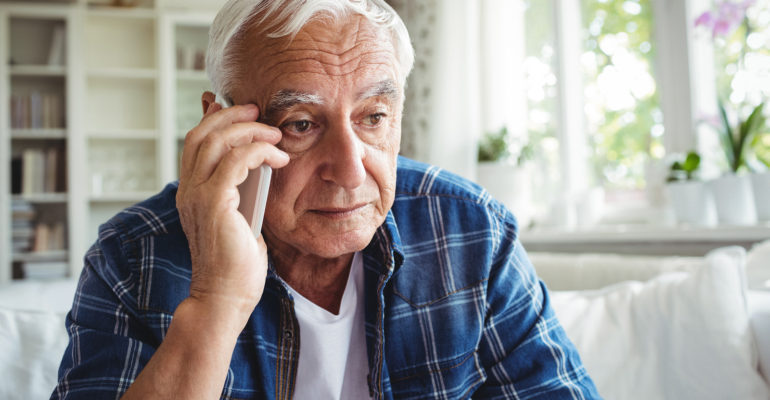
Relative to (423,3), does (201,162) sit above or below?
below

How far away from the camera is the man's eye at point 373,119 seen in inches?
38.1

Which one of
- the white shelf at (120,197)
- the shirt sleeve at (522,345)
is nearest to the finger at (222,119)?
the shirt sleeve at (522,345)

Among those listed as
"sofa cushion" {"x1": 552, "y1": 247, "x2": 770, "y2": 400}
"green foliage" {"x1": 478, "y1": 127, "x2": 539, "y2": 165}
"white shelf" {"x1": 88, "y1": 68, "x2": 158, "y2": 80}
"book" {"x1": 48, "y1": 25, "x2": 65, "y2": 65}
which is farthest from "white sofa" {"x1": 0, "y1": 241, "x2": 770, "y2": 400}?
"book" {"x1": 48, "y1": 25, "x2": 65, "y2": 65}

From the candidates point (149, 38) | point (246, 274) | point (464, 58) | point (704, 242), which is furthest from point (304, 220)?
point (149, 38)

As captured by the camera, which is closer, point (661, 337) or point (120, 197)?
point (661, 337)

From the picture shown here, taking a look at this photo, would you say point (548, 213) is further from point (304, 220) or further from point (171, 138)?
point (171, 138)

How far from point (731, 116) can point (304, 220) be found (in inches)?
75.4

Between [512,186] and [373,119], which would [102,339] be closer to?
[373,119]

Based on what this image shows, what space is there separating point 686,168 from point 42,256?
156 inches

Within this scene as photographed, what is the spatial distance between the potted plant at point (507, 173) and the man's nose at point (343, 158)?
197 cm

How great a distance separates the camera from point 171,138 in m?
4.15

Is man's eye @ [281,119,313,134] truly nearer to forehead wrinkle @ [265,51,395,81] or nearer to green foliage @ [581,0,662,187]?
forehead wrinkle @ [265,51,395,81]

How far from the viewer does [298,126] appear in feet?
3.06

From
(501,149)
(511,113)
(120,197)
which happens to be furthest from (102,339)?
(120,197)
